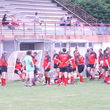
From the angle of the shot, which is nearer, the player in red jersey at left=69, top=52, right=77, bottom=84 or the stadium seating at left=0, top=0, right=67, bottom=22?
the player in red jersey at left=69, top=52, right=77, bottom=84

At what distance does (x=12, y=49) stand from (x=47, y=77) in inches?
311

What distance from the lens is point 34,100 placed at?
14.7 meters

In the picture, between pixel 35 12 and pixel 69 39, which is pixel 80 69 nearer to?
pixel 69 39

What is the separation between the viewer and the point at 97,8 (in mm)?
45594

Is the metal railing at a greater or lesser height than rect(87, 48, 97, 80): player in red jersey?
greater

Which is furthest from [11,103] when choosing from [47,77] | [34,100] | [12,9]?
[12,9]

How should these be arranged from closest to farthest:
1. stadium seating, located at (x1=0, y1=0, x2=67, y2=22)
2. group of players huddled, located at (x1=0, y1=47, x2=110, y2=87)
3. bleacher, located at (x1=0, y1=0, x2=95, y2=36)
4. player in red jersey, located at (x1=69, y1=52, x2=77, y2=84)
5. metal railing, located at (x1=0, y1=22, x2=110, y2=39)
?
group of players huddled, located at (x1=0, y1=47, x2=110, y2=87) → player in red jersey, located at (x1=69, y1=52, x2=77, y2=84) → metal railing, located at (x1=0, y1=22, x2=110, y2=39) → bleacher, located at (x1=0, y1=0, x2=95, y2=36) → stadium seating, located at (x1=0, y1=0, x2=67, y2=22)

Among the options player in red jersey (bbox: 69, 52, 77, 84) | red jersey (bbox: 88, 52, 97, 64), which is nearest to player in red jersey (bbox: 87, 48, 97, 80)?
red jersey (bbox: 88, 52, 97, 64)

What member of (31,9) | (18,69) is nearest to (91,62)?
(18,69)

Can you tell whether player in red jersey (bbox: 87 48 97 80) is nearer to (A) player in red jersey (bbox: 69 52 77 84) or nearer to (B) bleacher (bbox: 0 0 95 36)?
(A) player in red jersey (bbox: 69 52 77 84)

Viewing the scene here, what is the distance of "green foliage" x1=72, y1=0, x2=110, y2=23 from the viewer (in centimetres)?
4509

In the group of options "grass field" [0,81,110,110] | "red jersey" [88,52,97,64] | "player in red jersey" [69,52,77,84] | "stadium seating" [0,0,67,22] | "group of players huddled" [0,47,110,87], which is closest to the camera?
"grass field" [0,81,110,110]

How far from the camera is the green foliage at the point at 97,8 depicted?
1775 inches

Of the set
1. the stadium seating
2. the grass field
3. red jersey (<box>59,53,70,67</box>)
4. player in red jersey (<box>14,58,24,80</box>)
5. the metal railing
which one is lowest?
the grass field
